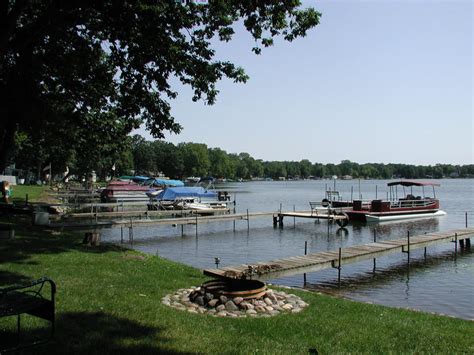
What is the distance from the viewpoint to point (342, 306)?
411 inches

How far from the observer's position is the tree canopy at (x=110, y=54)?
43.2 ft

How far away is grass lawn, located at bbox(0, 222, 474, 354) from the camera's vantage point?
21.3 feet

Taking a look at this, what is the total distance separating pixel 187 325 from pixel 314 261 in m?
8.71

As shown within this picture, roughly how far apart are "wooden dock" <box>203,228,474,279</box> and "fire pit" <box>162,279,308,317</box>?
5.98 feet

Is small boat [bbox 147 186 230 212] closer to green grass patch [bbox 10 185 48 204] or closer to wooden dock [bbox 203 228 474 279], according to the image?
green grass patch [bbox 10 185 48 204]

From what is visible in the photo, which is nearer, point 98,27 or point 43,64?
point 98,27

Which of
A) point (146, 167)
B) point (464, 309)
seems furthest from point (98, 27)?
point (146, 167)

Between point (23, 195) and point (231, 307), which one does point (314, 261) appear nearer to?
point (231, 307)

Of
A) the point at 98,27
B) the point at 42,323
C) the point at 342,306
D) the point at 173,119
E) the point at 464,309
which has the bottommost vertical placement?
the point at 464,309

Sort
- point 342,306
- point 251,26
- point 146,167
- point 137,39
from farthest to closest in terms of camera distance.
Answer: point 146,167 → point 137,39 → point 251,26 → point 342,306

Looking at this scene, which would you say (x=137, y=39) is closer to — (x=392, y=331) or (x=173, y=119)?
(x=173, y=119)

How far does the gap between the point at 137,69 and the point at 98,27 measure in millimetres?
1873

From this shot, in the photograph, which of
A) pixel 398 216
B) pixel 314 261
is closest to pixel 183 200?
pixel 398 216

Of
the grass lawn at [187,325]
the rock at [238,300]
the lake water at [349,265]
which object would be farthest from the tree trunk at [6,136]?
the rock at [238,300]
